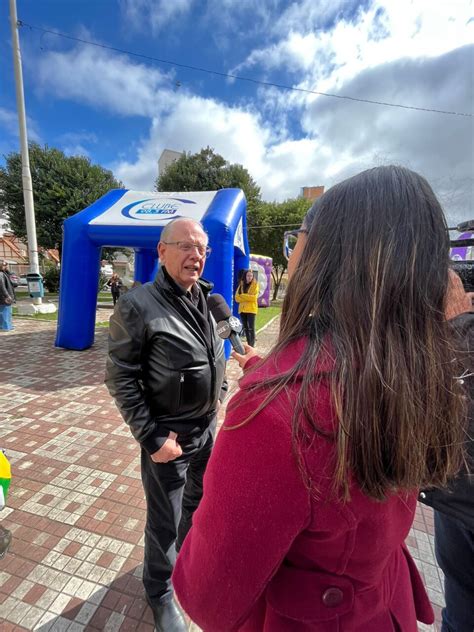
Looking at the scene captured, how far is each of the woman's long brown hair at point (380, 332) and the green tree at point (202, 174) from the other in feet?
74.3

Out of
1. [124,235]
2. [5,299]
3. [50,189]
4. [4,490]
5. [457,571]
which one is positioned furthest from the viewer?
[50,189]

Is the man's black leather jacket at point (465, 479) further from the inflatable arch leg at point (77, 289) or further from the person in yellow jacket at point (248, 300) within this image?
the inflatable arch leg at point (77, 289)

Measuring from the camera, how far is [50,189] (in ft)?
59.9

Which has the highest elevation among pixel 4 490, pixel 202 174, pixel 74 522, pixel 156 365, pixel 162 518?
pixel 202 174

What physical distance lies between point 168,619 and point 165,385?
1286mm

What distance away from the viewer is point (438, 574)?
Answer: 2135mm

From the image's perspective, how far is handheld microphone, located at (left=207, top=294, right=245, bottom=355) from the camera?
72.5 inches

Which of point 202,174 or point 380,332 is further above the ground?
point 202,174

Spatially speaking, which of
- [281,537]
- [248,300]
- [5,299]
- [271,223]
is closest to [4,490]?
[281,537]

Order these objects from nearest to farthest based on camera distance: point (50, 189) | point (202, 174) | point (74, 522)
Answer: point (74, 522) < point (50, 189) < point (202, 174)

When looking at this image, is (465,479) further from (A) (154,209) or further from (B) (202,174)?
(B) (202,174)

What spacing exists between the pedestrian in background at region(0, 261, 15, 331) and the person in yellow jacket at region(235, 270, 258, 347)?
613 centimetres

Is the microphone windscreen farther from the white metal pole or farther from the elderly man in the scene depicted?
the white metal pole

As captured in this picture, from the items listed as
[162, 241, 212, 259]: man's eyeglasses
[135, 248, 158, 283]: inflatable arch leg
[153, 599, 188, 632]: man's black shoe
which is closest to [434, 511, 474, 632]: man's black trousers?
[153, 599, 188, 632]: man's black shoe
